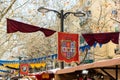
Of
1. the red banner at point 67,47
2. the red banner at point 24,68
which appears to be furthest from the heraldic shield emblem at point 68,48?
the red banner at point 24,68

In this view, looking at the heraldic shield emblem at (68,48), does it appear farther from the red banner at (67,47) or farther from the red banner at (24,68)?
the red banner at (24,68)

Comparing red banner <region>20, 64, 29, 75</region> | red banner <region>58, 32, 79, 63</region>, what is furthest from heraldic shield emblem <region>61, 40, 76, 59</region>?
red banner <region>20, 64, 29, 75</region>

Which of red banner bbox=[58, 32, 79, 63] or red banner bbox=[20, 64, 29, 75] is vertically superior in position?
red banner bbox=[58, 32, 79, 63]

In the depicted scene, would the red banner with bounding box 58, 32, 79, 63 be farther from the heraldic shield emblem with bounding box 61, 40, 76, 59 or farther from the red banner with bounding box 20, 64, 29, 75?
the red banner with bounding box 20, 64, 29, 75

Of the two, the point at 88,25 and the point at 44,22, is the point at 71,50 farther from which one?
the point at 88,25

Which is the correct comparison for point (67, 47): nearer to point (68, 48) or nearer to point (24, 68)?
point (68, 48)

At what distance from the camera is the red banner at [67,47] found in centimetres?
1645

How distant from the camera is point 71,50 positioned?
1684 centimetres

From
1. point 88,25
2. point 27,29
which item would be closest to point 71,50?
point 27,29

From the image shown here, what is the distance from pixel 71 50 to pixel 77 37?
56cm

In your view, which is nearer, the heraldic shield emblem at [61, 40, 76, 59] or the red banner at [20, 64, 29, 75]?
the heraldic shield emblem at [61, 40, 76, 59]

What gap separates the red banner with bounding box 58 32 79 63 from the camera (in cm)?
1645

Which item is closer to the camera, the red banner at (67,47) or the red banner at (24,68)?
the red banner at (67,47)

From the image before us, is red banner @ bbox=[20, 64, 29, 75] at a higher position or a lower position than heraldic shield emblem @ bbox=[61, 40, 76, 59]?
lower
